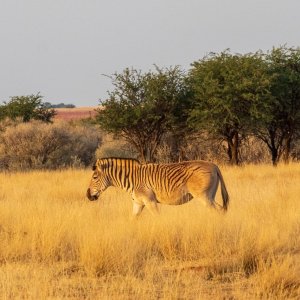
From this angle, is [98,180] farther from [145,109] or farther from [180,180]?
[145,109]

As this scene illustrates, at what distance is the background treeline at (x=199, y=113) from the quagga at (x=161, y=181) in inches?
519

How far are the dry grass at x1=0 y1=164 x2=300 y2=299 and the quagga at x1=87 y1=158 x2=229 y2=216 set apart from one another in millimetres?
403

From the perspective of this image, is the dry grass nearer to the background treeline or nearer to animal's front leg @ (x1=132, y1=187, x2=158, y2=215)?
animal's front leg @ (x1=132, y1=187, x2=158, y2=215)

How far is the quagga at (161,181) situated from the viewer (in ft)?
37.5

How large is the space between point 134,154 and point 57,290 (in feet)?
87.3

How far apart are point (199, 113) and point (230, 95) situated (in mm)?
1451

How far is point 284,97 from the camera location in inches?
1048

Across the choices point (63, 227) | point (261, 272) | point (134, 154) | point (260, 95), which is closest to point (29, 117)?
point (134, 154)

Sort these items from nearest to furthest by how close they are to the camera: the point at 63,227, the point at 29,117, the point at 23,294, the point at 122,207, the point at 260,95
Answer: the point at 23,294 → the point at 63,227 → the point at 122,207 → the point at 260,95 → the point at 29,117

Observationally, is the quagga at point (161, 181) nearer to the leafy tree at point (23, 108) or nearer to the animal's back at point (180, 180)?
the animal's back at point (180, 180)

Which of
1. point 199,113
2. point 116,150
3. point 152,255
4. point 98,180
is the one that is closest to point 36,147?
point 116,150

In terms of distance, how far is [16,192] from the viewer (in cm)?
1719

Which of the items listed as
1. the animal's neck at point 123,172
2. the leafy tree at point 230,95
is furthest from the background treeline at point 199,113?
the animal's neck at point 123,172

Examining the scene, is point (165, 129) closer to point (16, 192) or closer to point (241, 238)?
point (16, 192)
